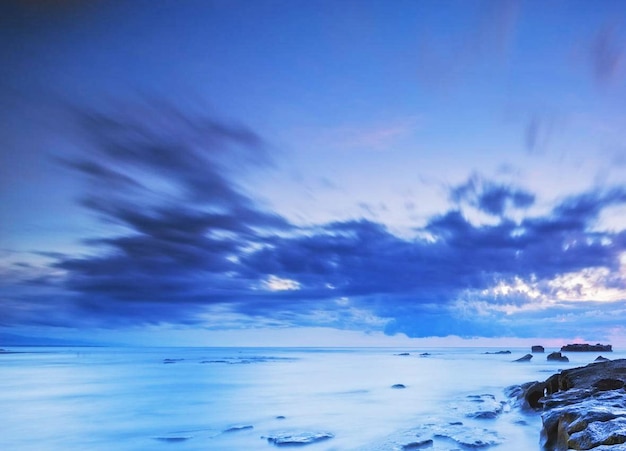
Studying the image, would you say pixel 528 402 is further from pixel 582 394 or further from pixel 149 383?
pixel 149 383

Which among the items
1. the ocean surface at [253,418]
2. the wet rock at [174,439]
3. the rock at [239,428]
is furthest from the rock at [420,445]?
the wet rock at [174,439]

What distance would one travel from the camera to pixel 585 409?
488 inches

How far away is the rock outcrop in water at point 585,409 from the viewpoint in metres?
9.66

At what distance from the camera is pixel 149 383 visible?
50812 millimetres

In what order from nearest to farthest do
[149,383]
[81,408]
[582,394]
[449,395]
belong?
[582,394], [81,408], [449,395], [149,383]

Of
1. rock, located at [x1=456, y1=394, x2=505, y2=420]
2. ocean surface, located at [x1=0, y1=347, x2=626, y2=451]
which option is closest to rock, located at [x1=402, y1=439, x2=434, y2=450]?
ocean surface, located at [x1=0, y1=347, x2=626, y2=451]

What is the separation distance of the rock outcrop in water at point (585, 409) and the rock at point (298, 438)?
347 inches

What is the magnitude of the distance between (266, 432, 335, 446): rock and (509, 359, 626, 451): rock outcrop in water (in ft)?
28.9

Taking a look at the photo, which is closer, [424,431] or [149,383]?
[424,431]

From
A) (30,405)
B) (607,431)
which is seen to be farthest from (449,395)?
(30,405)

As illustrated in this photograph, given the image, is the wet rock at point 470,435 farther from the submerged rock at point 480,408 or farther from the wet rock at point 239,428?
the wet rock at point 239,428

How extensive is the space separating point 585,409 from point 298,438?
37.1 feet

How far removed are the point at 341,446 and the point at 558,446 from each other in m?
8.37

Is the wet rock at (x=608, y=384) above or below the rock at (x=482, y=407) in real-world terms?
above
